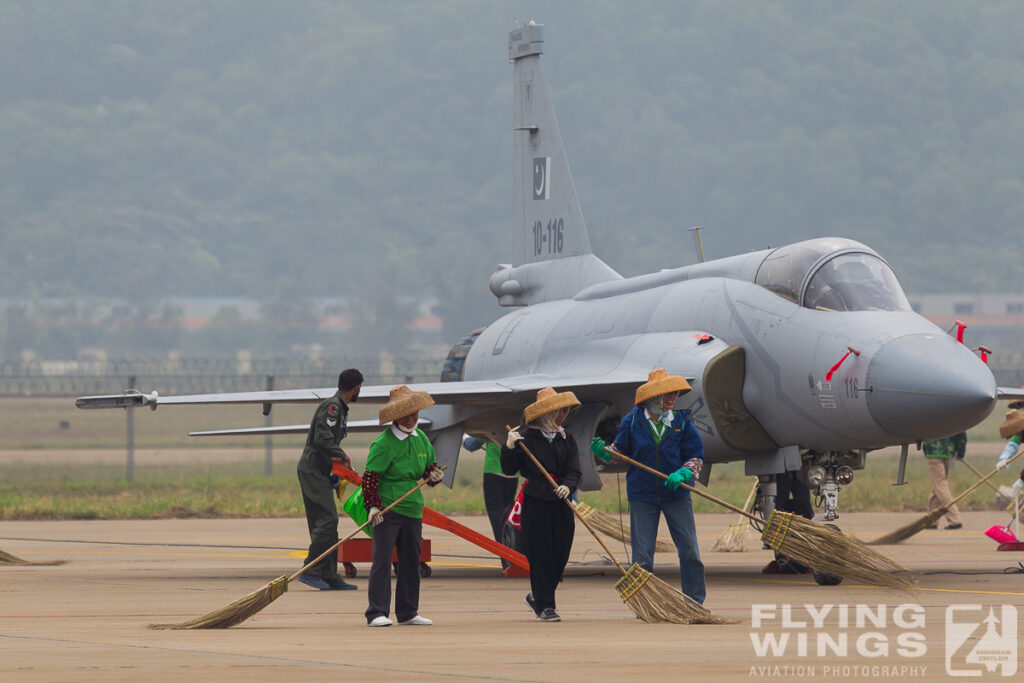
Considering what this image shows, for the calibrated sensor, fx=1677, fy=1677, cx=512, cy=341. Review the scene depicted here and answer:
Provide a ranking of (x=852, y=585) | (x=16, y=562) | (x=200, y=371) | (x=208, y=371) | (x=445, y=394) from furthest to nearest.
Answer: (x=208, y=371)
(x=200, y=371)
(x=16, y=562)
(x=445, y=394)
(x=852, y=585)

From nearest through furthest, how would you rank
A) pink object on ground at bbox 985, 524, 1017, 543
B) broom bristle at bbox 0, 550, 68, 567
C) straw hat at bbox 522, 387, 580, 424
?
straw hat at bbox 522, 387, 580, 424
broom bristle at bbox 0, 550, 68, 567
pink object on ground at bbox 985, 524, 1017, 543

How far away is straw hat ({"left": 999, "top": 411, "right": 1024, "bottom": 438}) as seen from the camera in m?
17.7

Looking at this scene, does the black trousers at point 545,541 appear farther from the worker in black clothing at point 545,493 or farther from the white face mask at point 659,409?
the white face mask at point 659,409

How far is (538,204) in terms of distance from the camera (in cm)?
2178

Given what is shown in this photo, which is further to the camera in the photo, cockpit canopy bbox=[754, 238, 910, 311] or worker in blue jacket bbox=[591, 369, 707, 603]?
cockpit canopy bbox=[754, 238, 910, 311]

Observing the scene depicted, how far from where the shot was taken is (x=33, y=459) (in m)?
42.7

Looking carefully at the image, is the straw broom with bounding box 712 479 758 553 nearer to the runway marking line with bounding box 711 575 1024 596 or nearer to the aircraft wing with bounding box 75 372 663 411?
the aircraft wing with bounding box 75 372 663 411

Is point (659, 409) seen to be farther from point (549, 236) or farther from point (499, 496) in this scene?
point (549, 236)

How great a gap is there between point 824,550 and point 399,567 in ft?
10.7

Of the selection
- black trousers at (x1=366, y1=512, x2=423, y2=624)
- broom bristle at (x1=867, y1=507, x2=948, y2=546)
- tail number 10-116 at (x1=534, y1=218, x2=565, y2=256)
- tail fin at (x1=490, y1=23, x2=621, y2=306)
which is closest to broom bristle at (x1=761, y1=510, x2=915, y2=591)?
black trousers at (x1=366, y1=512, x2=423, y2=624)

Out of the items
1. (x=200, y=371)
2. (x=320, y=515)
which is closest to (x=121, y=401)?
(x=320, y=515)

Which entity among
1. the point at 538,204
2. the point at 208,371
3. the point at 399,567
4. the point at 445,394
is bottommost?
the point at 399,567

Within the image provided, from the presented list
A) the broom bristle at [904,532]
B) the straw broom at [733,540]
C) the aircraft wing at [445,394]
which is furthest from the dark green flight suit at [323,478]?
the broom bristle at [904,532]

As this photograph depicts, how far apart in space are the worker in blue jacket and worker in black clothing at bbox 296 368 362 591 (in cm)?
307
